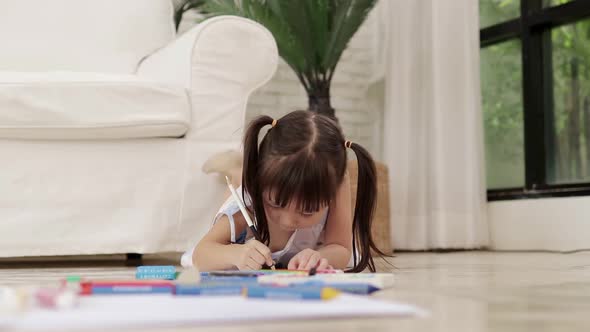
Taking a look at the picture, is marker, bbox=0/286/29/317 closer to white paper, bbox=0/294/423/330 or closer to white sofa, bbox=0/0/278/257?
white paper, bbox=0/294/423/330

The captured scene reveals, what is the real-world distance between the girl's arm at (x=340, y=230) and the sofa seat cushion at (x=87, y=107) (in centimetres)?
60

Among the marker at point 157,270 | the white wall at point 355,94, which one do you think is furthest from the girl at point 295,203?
the white wall at point 355,94

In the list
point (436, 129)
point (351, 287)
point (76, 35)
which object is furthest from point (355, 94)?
point (351, 287)

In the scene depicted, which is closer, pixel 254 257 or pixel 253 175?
pixel 254 257

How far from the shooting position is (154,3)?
8.81ft

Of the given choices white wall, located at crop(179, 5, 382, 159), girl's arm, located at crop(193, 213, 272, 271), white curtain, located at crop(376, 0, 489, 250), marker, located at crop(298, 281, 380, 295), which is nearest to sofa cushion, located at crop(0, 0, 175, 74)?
white wall, located at crop(179, 5, 382, 159)

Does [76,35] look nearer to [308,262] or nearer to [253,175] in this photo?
[253,175]

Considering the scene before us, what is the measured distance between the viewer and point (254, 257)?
4.42 feet

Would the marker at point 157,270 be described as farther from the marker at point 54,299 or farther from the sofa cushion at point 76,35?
the sofa cushion at point 76,35

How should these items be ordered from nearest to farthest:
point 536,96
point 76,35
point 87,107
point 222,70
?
point 87,107 → point 222,70 → point 76,35 → point 536,96

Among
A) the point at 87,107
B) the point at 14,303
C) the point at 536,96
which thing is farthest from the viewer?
the point at 536,96

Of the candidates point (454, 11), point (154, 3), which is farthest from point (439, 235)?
point (154, 3)

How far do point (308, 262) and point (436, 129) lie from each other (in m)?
1.76

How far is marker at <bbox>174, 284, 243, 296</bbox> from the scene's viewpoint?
2.77 feet
